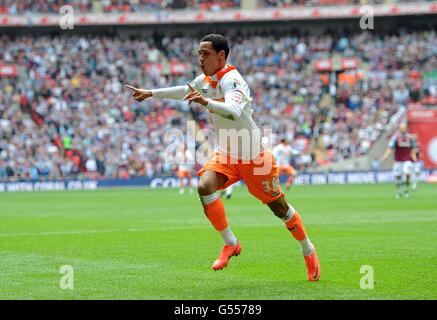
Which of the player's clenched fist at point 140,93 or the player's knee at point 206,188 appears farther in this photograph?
the player's clenched fist at point 140,93

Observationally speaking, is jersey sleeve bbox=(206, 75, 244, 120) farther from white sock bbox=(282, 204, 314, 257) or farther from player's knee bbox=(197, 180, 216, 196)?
white sock bbox=(282, 204, 314, 257)

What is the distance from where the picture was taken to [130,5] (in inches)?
2007

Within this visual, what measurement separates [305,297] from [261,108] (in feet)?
125

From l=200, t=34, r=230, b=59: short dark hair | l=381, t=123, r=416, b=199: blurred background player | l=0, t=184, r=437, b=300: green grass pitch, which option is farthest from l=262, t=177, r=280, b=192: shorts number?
l=381, t=123, r=416, b=199: blurred background player

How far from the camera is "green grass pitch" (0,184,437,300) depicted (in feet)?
28.8

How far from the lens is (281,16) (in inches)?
1972

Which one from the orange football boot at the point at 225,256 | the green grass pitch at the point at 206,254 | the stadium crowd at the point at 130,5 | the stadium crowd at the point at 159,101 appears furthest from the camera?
the stadium crowd at the point at 130,5

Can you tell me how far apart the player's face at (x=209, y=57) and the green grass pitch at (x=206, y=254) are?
7.63 feet

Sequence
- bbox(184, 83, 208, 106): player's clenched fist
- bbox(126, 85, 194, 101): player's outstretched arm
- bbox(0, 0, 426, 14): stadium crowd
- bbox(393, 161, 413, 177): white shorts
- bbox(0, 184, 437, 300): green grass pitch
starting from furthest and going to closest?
bbox(0, 0, 426, 14): stadium crowd → bbox(393, 161, 413, 177): white shorts → bbox(126, 85, 194, 101): player's outstretched arm → bbox(0, 184, 437, 300): green grass pitch → bbox(184, 83, 208, 106): player's clenched fist

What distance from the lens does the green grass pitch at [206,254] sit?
8.77 meters

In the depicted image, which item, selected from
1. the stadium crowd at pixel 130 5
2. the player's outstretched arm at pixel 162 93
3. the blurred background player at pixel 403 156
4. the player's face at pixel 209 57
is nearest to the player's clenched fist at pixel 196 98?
the player's face at pixel 209 57

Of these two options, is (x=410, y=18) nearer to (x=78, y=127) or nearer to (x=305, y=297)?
(x=78, y=127)

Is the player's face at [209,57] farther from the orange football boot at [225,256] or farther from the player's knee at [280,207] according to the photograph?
the orange football boot at [225,256]

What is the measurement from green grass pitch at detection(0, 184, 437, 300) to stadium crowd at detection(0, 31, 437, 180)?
65.1ft
